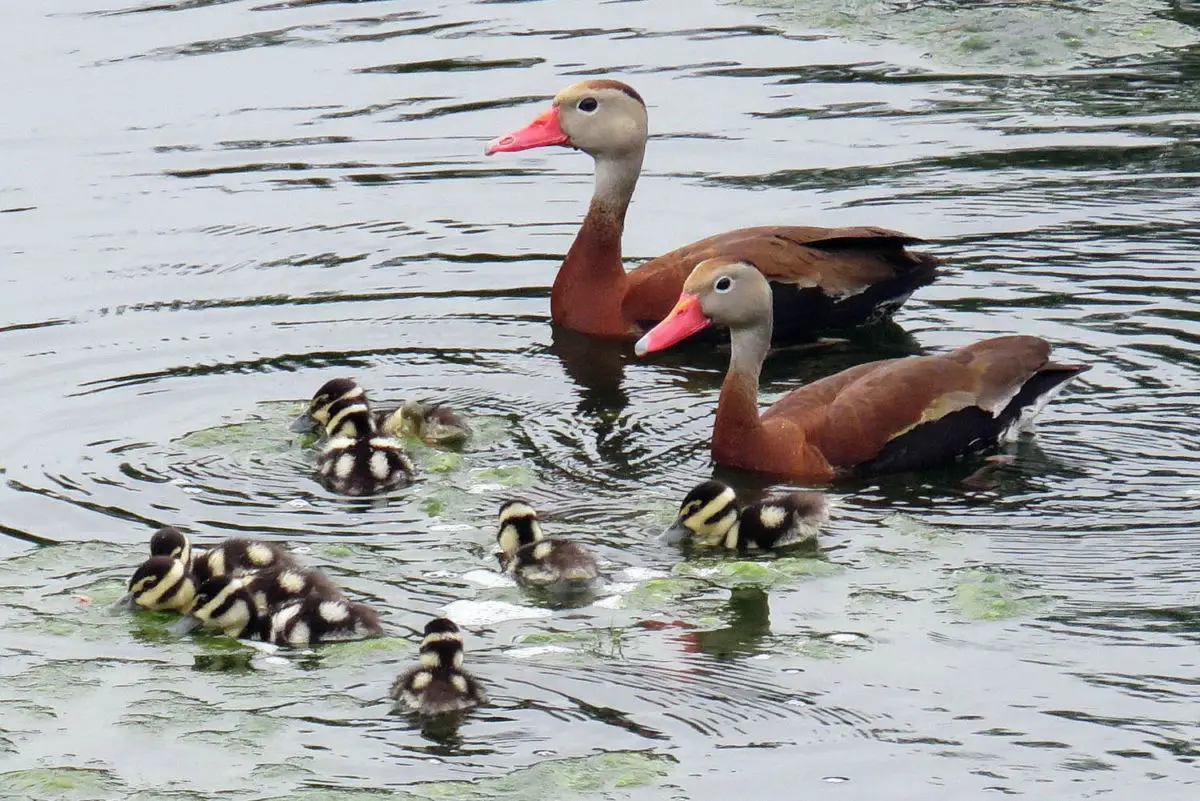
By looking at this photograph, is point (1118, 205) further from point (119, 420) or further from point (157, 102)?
point (157, 102)

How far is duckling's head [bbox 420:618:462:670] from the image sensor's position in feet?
23.2

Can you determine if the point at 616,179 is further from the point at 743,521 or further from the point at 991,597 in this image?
the point at 991,597

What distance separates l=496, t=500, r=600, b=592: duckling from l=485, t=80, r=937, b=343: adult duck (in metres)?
3.70

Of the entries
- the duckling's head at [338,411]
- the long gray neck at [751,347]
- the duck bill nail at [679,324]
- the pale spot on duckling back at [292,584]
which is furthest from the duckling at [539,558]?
the duck bill nail at [679,324]

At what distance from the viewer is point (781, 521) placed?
8562mm

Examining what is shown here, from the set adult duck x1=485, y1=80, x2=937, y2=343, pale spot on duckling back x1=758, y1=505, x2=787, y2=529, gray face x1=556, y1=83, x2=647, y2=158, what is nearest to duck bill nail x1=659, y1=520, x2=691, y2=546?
pale spot on duckling back x1=758, y1=505, x2=787, y2=529

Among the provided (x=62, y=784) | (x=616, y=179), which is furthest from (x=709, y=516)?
(x=616, y=179)

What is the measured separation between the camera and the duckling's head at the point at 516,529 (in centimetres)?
836

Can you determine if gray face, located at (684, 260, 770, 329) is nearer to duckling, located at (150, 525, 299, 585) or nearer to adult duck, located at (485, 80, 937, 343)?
adult duck, located at (485, 80, 937, 343)

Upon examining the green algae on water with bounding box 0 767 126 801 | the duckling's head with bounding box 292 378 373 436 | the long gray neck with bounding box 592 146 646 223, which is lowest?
the green algae on water with bounding box 0 767 126 801

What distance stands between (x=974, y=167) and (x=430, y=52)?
533 centimetres

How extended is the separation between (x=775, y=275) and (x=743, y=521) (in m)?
3.31

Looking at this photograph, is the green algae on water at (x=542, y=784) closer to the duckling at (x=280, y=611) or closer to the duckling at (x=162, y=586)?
the duckling at (x=280, y=611)

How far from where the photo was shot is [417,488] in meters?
9.49
